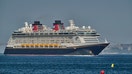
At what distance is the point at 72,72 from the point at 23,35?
103m

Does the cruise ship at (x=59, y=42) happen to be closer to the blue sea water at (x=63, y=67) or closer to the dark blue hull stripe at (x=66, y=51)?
the dark blue hull stripe at (x=66, y=51)

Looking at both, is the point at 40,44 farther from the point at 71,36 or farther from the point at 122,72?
the point at 122,72

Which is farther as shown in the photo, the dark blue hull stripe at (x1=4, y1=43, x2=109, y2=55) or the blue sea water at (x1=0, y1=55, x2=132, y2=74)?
the dark blue hull stripe at (x1=4, y1=43, x2=109, y2=55)

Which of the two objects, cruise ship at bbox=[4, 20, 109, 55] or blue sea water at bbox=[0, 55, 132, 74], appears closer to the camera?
blue sea water at bbox=[0, 55, 132, 74]

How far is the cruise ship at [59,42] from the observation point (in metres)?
185

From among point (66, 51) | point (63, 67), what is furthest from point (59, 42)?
point (63, 67)

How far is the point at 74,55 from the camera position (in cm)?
18700

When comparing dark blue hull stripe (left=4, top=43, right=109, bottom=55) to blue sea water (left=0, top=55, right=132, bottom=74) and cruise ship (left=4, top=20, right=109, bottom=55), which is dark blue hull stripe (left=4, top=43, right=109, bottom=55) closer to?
cruise ship (left=4, top=20, right=109, bottom=55)

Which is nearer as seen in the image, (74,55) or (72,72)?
(72,72)

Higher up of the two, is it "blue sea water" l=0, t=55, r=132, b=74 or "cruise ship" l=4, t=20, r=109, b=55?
"cruise ship" l=4, t=20, r=109, b=55

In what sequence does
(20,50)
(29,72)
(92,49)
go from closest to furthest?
(29,72)
(92,49)
(20,50)

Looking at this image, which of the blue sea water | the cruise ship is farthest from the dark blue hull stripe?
the blue sea water

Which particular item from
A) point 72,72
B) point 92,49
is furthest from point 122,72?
point 92,49

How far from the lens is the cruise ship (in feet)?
606
